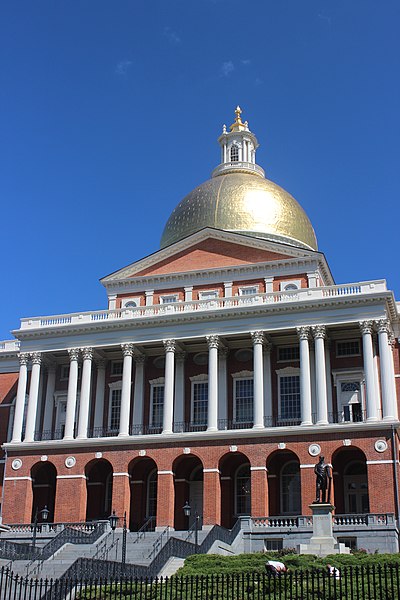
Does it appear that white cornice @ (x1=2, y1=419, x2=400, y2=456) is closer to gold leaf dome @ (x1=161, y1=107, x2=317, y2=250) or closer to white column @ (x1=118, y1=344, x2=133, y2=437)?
white column @ (x1=118, y1=344, x2=133, y2=437)

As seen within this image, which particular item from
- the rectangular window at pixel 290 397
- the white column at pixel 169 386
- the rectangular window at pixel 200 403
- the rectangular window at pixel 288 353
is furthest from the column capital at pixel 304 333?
the white column at pixel 169 386

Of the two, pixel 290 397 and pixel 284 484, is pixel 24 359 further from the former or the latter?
pixel 284 484

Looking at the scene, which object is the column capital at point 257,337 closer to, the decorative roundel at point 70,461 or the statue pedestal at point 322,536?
the decorative roundel at point 70,461

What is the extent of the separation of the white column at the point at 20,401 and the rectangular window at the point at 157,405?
24.2 ft

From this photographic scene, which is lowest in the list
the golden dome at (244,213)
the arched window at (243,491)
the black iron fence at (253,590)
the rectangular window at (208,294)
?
the black iron fence at (253,590)

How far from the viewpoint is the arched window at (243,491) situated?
1902 inches

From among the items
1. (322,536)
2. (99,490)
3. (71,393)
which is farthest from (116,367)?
(322,536)

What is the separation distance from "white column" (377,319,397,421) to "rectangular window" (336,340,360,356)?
2.56m

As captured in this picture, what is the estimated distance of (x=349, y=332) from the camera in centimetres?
4897

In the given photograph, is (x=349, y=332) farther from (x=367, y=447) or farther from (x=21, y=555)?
(x=21, y=555)

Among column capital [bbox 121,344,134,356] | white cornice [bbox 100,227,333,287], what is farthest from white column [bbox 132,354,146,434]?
white cornice [bbox 100,227,333,287]

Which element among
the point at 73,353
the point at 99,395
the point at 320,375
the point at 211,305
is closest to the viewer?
the point at 320,375

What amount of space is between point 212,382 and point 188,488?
21.1 ft

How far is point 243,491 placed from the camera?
49.2 meters
